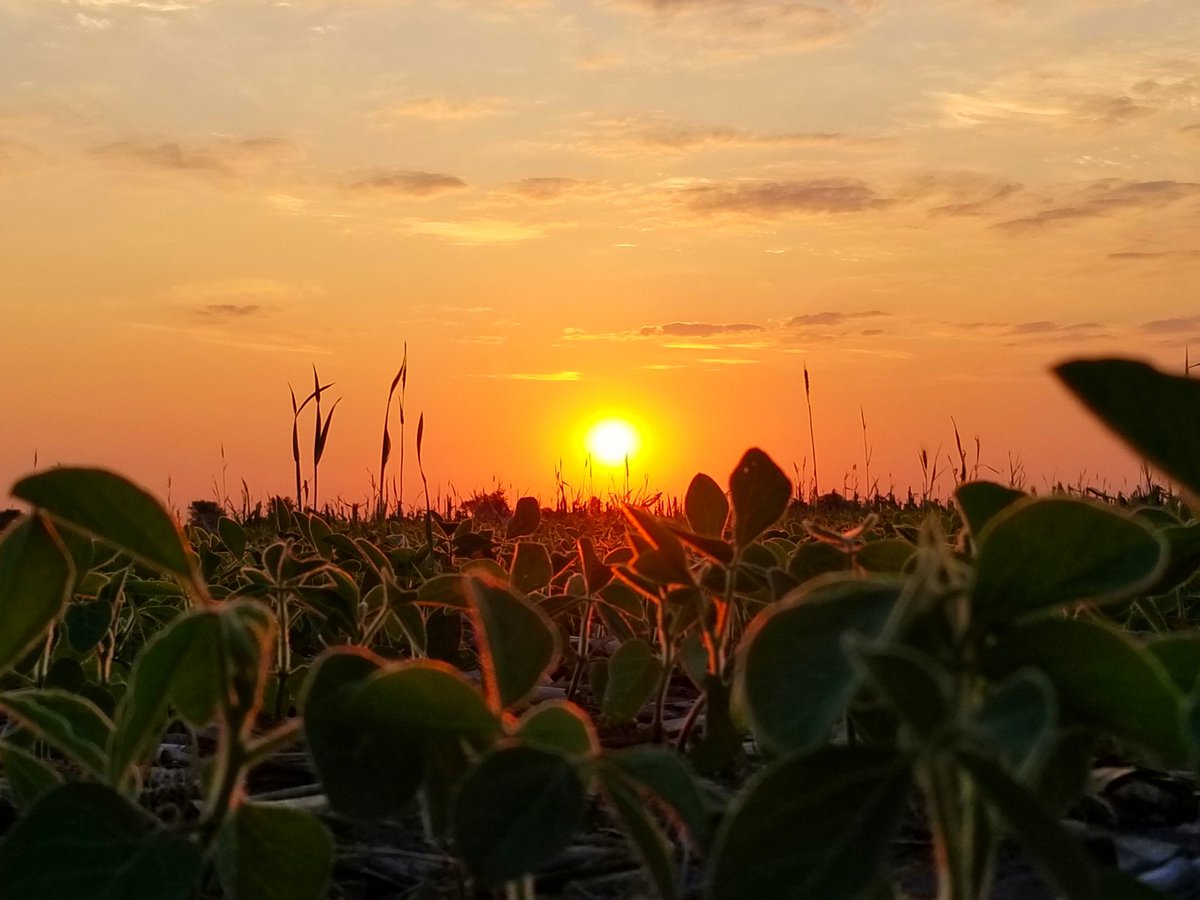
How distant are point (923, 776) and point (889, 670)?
0.09m

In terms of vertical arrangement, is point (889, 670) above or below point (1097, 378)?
below

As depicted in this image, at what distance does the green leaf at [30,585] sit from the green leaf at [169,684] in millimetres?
163

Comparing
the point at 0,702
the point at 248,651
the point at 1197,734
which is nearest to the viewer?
the point at 1197,734

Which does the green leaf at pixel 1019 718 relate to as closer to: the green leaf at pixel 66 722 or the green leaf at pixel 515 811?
the green leaf at pixel 515 811

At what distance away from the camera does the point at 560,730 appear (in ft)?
3.16

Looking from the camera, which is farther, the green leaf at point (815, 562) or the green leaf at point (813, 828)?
the green leaf at point (815, 562)

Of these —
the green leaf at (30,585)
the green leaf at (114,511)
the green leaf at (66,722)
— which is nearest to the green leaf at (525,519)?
the green leaf at (66,722)

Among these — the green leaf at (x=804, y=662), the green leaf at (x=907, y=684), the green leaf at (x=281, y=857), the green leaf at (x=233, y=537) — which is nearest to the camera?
the green leaf at (x=907, y=684)

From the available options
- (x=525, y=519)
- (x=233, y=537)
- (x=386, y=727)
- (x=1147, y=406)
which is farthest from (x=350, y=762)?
(x=233, y=537)

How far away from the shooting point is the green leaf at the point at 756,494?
5.01ft

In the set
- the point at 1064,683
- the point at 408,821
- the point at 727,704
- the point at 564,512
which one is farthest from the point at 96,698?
the point at 564,512

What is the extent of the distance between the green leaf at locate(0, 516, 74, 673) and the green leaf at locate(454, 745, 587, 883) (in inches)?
21.2

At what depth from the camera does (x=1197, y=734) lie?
29.5 inches

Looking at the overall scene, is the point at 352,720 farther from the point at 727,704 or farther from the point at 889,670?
the point at 727,704
